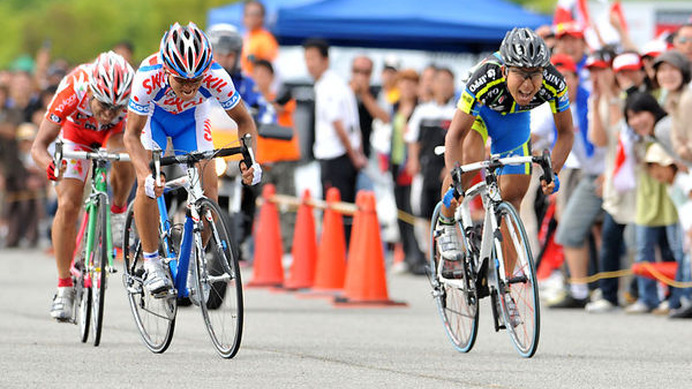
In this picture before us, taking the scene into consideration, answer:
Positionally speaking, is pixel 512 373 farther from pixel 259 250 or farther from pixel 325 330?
pixel 259 250

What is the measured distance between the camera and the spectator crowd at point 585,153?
42.6 feet

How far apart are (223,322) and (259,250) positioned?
6.89 meters

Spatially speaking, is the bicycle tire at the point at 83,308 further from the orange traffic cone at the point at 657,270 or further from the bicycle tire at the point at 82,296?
the orange traffic cone at the point at 657,270

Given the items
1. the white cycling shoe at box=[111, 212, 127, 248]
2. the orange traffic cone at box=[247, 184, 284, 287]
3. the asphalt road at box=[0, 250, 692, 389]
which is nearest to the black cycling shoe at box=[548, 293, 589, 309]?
the asphalt road at box=[0, 250, 692, 389]

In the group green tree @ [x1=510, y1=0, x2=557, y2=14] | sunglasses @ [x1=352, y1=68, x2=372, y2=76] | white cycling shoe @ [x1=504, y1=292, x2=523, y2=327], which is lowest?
white cycling shoe @ [x1=504, y1=292, x2=523, y2=327]

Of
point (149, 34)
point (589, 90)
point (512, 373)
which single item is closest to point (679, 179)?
point (589, 90)

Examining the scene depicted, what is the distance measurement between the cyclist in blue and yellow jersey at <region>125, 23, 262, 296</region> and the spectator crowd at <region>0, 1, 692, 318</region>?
361 centimetres

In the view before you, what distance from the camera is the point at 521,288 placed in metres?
9.12

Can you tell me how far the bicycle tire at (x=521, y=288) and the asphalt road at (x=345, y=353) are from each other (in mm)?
158

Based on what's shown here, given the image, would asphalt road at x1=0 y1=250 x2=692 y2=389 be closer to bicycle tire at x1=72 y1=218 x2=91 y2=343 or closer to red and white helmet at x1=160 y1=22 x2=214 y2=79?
bicycle tire at x1=72 y1=218 x2=91 y2=343

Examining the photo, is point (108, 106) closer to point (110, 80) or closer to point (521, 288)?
point (110, 80)

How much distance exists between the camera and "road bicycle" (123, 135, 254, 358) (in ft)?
29.1

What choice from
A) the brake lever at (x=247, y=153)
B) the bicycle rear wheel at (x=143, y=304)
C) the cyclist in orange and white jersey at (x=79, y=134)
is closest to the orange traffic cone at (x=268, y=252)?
the cyclist in orange and white jersey at (x=79, y=134)

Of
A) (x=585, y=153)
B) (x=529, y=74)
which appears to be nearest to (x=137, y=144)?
(x=529, y=74)
